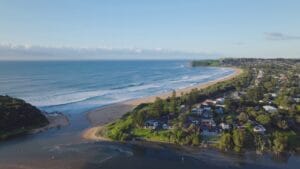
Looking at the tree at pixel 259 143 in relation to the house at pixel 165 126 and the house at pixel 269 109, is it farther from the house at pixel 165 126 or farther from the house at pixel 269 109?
the house at pixel 269 109

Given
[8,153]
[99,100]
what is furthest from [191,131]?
[99,100]

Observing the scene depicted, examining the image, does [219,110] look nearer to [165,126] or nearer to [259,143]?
[165,126]

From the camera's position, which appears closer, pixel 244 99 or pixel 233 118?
pixel 233 118

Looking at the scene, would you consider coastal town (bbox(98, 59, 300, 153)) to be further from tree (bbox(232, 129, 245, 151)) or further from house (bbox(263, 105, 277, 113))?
house (bbox(263, 105, 277, 113))

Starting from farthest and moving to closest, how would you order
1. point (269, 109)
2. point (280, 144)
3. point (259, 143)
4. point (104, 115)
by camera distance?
1. point (104, 115)
2. point (269, 109)
3. point (259, 143)
4. point (280, 144)

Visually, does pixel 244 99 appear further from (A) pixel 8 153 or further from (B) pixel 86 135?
(A) pixel 8 153

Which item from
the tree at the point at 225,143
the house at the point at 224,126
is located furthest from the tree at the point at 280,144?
the house at the point at 224,126

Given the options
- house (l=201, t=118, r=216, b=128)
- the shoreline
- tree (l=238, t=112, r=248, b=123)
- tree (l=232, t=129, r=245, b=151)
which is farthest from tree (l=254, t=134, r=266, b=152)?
the shoreline

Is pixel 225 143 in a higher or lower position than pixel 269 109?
lower

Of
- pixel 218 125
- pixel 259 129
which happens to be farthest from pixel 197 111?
pixel 259 129
